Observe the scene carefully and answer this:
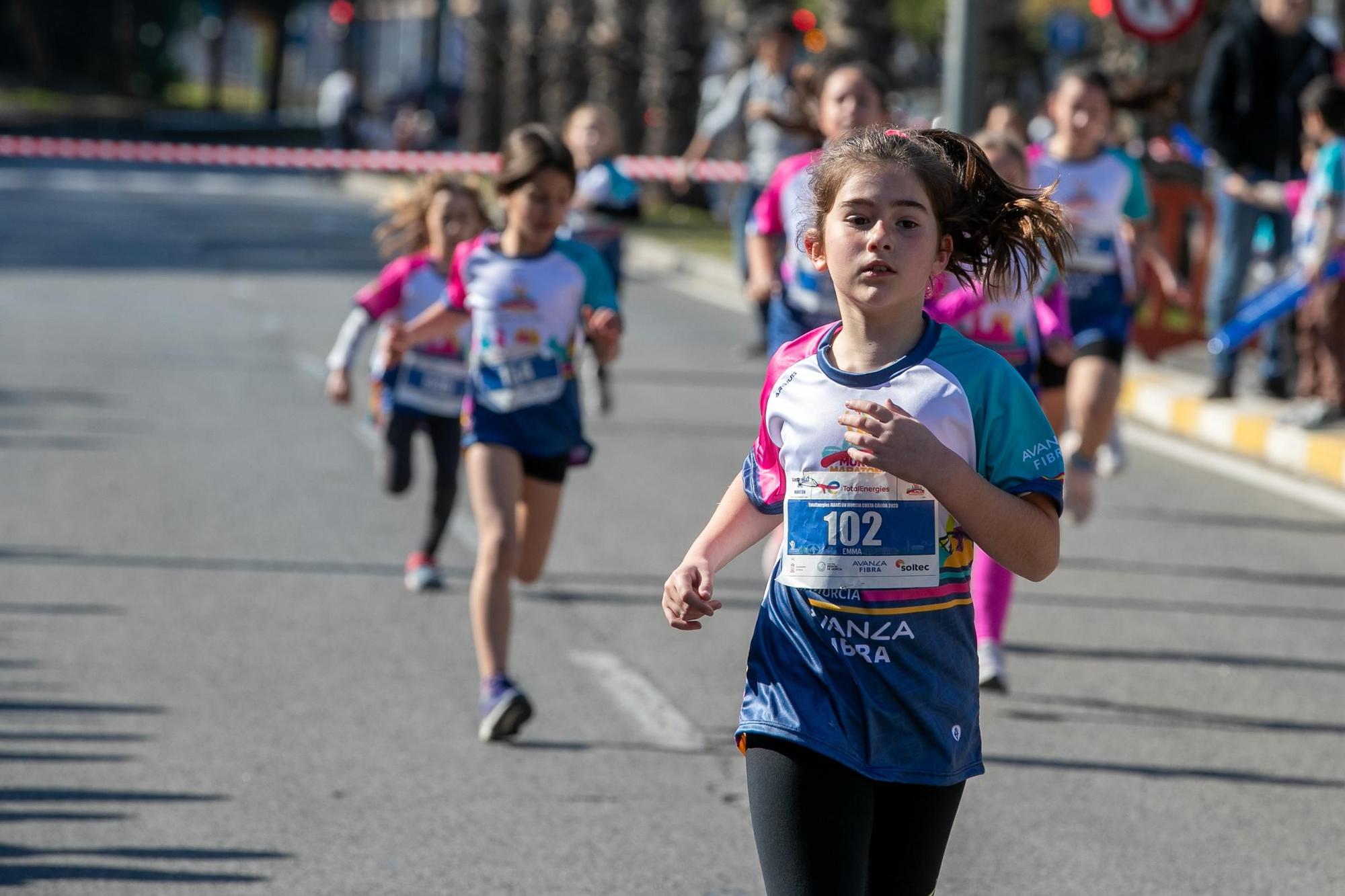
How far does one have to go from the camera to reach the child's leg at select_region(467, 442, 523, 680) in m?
6.36

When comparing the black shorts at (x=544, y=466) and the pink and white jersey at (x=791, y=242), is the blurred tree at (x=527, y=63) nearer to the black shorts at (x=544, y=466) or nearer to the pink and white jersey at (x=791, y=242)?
the pink and white jersey at (x=791, y=242)

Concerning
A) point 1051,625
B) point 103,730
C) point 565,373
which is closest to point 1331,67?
point 1051,625

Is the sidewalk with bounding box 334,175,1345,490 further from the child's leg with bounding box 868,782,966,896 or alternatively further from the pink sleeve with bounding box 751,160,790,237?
the child's leg with bounding box 868,782,966,896

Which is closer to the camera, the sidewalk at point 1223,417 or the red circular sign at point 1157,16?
the sidewalk at point 1223,417

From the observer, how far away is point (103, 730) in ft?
20.8

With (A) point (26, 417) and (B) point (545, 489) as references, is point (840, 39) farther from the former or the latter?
(B) point (545, 489)

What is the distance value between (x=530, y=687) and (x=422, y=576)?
1521 mm

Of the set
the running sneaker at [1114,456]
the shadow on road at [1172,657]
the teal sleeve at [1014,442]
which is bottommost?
the running sneaker at [1114,456]

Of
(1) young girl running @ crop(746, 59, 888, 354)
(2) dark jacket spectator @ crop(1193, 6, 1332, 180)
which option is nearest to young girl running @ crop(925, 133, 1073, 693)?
(1) young girl running @ crop(746, 59, 888, 354)

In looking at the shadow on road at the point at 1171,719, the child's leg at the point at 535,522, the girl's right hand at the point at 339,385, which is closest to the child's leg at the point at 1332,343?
the shadow on road at the point at 1171,719

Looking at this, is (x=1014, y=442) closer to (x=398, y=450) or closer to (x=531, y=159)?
(x=531, y=159)

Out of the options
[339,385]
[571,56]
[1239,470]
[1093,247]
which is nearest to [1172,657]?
[1093,247]

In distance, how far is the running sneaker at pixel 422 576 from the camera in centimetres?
840

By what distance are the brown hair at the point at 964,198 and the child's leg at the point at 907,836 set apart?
854mm
